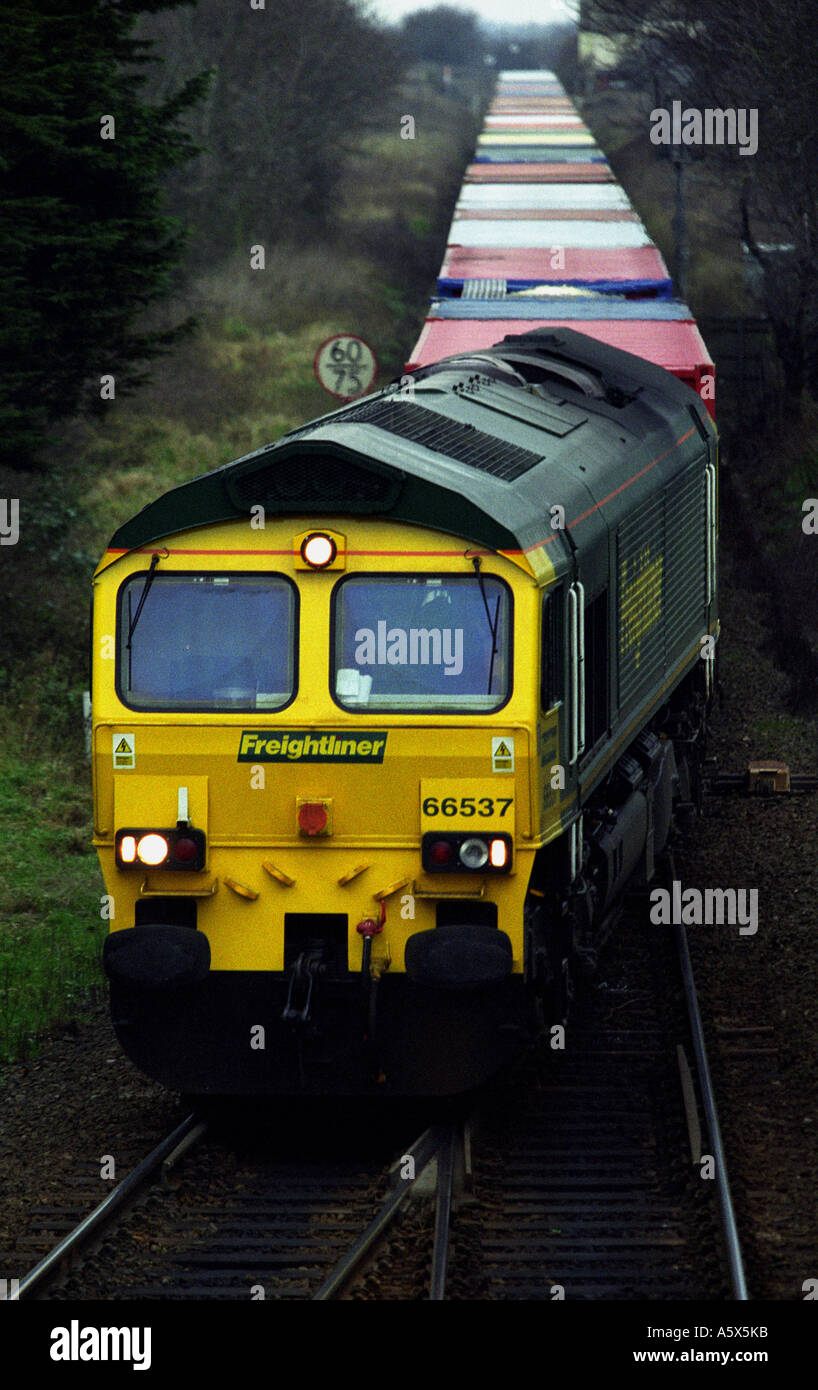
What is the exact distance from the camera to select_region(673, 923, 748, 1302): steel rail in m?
7.09

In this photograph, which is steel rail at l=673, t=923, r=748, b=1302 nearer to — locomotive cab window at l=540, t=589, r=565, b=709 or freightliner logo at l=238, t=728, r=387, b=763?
locomotive cab window at l=540, t=589, r=565, b=709

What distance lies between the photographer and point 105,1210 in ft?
25.8

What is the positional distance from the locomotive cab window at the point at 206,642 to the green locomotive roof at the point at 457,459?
307mm

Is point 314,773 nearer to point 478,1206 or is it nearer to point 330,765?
point 330,765

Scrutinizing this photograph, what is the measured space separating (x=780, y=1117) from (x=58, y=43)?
39.0ft

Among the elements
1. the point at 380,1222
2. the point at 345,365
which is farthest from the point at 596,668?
the point at 345,365

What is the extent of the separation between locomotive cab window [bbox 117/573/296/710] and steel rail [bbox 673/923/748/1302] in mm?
3006

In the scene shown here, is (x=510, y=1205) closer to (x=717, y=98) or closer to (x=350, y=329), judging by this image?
(x=717, y=98)

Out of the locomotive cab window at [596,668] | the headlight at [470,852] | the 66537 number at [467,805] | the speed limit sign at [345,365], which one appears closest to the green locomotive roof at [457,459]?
the locomotive cab window at [596,668]

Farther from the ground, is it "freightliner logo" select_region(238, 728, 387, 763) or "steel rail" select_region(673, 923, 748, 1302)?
"freightliner logo" select_region(238, 728, 387, 763)

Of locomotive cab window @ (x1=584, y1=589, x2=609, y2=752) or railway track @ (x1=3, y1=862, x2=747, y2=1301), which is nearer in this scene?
railway track @ (x1=3, y1=862, x2=747, y2=1301)

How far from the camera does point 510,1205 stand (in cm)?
827

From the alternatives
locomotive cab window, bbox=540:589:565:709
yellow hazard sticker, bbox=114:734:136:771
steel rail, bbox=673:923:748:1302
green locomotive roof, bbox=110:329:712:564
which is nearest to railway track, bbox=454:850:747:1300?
steel rail, bbox=673:923:748:1302
